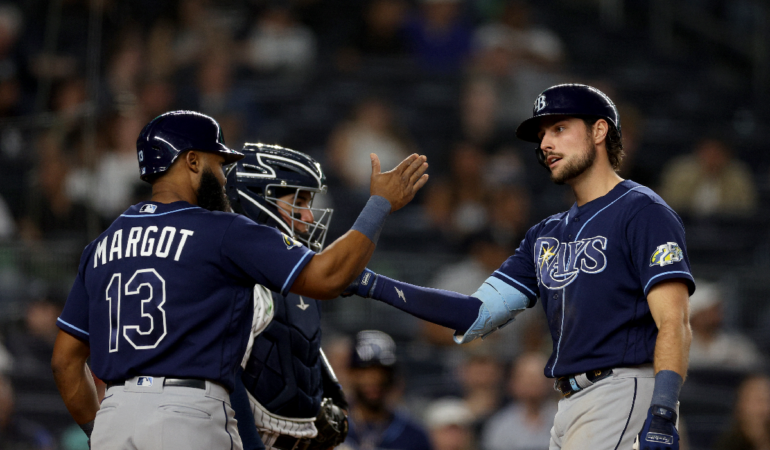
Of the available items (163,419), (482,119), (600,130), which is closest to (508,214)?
(482,119)

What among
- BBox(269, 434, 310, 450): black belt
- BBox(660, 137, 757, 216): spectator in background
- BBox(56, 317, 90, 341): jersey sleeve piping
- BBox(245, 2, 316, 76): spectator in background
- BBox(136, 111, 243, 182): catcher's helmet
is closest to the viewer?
BBox(136, 111, 243, 182): catcher's helmet

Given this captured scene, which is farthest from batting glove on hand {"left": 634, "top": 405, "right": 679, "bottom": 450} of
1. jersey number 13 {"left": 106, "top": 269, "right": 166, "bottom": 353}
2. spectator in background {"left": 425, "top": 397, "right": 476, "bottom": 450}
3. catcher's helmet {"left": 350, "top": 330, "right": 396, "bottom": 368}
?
spectator in background {"left": 425, "top": 397, "right": 476, "bottom": 450}

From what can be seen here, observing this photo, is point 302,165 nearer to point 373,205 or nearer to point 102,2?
point 373,205

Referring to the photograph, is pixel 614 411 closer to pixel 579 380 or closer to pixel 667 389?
pixel 579 380

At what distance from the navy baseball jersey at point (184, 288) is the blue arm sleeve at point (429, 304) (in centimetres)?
75

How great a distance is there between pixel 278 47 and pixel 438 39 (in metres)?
2.00

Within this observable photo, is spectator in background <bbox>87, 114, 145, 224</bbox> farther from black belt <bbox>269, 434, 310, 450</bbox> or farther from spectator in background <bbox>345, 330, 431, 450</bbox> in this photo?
black belt <bbox>269, 434, 310, 450</bbox>

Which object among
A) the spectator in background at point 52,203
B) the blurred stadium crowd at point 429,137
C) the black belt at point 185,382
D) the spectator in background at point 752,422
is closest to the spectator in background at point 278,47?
the blurred stadium crowd at point 429,137

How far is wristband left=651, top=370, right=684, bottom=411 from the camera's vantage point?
10.2 ft

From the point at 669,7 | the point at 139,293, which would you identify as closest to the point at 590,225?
the point at 139,293

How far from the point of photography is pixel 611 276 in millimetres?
3449

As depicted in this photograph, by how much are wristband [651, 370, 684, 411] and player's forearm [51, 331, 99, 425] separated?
2.13 meters

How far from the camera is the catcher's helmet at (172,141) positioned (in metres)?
3.42

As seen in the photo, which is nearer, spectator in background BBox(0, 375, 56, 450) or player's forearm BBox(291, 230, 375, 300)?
player's forearm BBox(291, 230, 375, 300)
